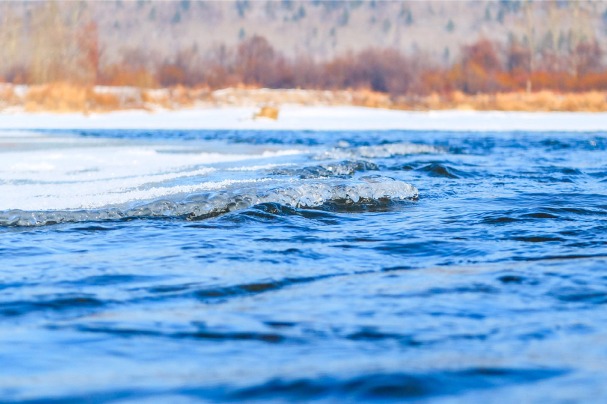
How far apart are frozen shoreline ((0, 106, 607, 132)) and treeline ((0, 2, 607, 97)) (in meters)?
5.29

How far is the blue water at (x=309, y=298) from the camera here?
269cm

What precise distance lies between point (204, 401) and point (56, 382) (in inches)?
19.0

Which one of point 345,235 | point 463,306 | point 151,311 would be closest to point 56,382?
point 151,311

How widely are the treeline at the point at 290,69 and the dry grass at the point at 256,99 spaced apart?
1.44 m

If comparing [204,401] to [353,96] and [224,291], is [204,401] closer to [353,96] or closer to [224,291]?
[224,291]

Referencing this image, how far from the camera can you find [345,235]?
17.4 feet

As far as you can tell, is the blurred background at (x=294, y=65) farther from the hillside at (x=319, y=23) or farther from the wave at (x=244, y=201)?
the wave at (x=244, y=201)

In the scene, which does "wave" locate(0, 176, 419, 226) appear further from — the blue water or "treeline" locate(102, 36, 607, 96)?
"treeline" locate(102, 36, 607, 96)

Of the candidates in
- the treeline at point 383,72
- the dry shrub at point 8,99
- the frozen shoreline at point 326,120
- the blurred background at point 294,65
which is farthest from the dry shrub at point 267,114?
the treeline at point 383,72

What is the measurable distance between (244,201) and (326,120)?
19.4m

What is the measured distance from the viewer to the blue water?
269cm

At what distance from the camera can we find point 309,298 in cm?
369

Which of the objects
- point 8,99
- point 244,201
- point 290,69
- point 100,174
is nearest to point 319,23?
point 290,69

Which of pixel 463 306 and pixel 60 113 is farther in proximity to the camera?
pixel 60 113
